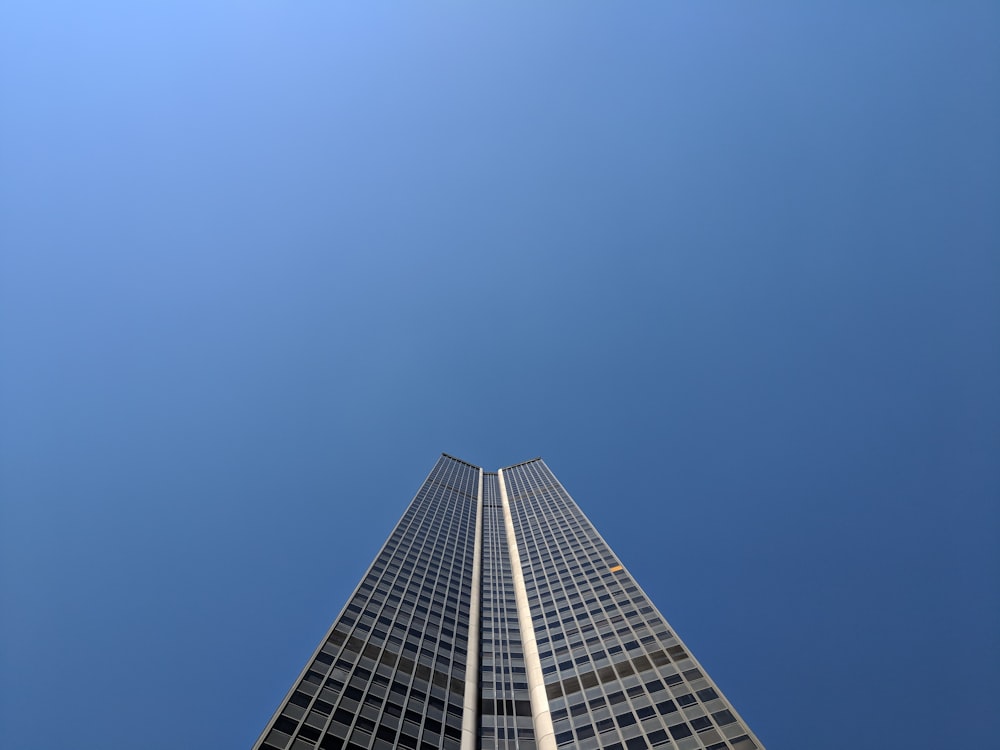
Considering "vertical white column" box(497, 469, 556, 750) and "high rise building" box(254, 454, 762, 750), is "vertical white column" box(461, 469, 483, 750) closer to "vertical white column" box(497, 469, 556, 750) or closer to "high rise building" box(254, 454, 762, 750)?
"high rise building" box(254, 454, 762, 750)

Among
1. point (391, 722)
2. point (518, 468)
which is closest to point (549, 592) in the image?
point (391, 722)

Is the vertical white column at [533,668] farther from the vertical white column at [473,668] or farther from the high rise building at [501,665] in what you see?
the vertical white column at [473,668]

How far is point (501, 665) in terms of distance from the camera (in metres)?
77.7

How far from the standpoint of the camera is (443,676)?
67.8 metres

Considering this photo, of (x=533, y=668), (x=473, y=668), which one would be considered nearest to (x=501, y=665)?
(x=473, y=668)

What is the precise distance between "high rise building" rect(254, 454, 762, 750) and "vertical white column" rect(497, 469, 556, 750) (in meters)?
0.23

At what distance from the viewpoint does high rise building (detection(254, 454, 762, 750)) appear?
177 feet

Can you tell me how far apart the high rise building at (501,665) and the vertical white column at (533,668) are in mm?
234

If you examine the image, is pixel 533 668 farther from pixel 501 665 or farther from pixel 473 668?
pixel 473 668

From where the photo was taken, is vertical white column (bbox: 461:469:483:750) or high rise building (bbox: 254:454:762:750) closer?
high rise building (bbox: 254:454:762:750)

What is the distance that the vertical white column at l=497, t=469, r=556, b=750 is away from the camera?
6094 centimetres

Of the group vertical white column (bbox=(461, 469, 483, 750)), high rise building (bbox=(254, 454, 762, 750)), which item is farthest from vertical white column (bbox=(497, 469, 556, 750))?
vertical white column (bbox=(461, 469, 483, 750))

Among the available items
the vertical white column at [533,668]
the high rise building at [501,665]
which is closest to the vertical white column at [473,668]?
the high rise building at [501,665]

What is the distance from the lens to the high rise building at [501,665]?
177ft
